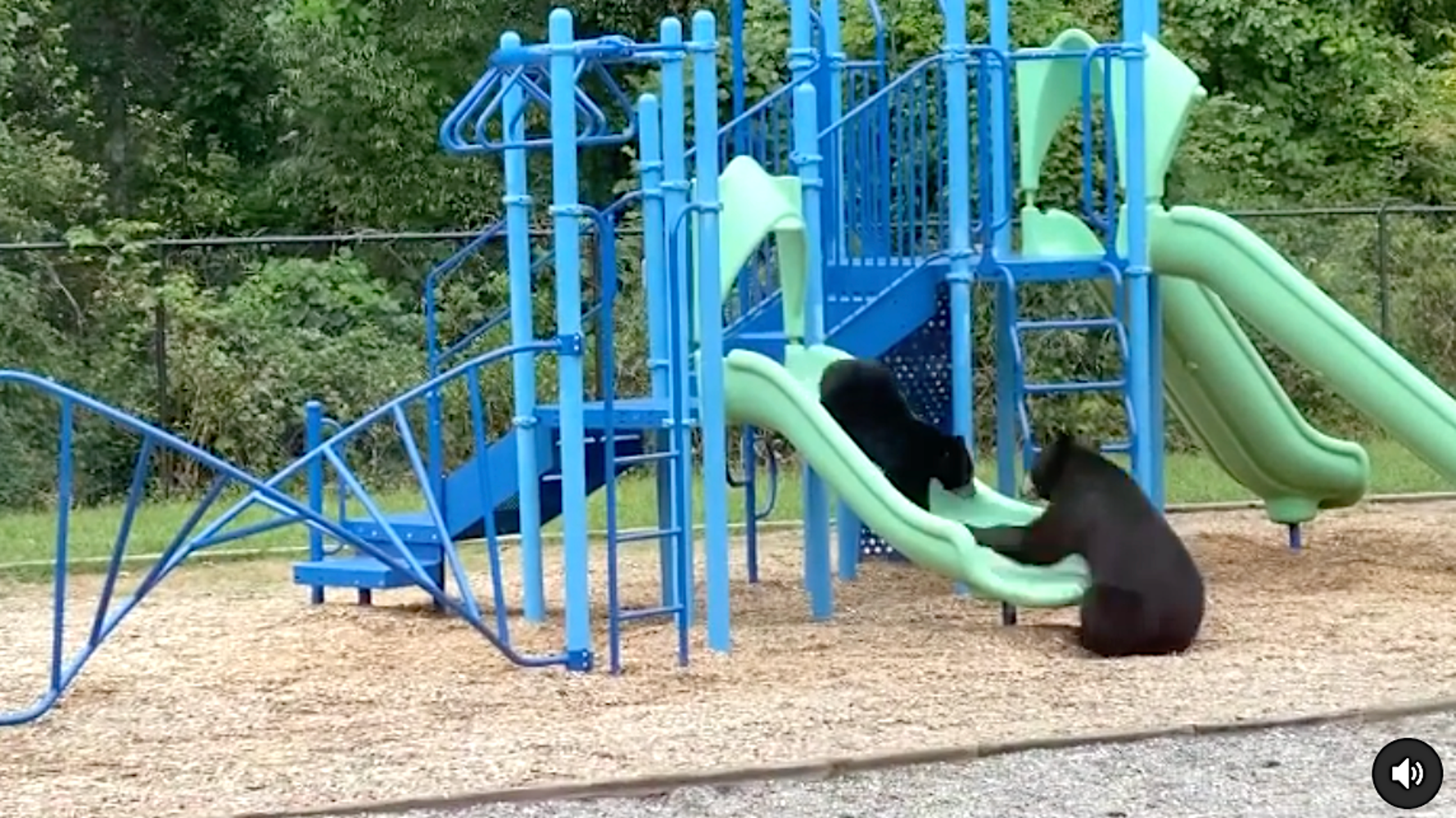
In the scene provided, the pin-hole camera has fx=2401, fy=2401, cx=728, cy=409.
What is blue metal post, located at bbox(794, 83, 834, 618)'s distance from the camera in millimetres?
10273

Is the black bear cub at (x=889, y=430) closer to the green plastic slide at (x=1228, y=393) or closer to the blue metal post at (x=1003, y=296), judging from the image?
the blue metal post at (x=1003, y=296)

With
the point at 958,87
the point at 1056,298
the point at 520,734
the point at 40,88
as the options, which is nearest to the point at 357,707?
the point at 520,734

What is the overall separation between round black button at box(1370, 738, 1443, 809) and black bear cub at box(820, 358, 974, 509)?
3112 mm

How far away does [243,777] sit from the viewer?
282 inches

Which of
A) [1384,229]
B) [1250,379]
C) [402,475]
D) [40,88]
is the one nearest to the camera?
[1250,379]

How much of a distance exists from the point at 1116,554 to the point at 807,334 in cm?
192

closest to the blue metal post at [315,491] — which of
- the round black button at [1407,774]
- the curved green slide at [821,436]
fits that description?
the curved green slide at [821,436]

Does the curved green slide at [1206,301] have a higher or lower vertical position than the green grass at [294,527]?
higher

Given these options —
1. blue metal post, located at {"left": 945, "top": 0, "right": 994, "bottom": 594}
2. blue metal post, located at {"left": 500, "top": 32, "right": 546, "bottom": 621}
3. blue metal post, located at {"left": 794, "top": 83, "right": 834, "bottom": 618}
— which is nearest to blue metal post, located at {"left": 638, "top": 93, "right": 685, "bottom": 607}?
blue metal post, located at {"left": 500, "top": 32, "right": 546, "bottom": 621}

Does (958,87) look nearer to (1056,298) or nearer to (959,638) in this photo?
(959,638)

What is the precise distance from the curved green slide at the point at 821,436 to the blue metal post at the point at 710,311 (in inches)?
9.7

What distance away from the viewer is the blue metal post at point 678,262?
29.7 feet

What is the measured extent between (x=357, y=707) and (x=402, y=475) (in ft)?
29.7

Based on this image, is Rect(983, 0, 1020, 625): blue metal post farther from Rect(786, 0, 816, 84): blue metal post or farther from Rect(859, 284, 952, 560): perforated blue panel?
Rect(786, 0, 816, 84): blue metal post
